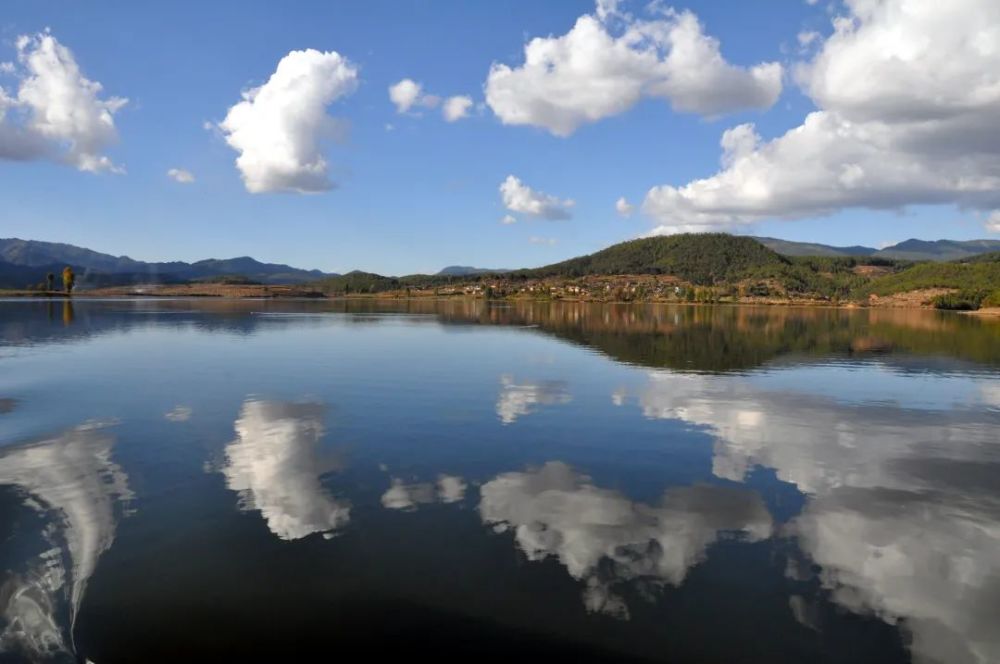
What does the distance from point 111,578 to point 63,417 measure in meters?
22.1

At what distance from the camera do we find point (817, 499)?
21125 millimetres

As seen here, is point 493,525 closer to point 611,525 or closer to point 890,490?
point 611,525

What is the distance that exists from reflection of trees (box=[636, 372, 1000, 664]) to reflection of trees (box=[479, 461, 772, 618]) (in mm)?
2305

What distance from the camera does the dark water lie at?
12.6 meters

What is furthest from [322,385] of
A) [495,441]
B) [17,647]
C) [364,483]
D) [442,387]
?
[17,647]

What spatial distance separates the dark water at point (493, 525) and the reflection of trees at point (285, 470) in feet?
0.42

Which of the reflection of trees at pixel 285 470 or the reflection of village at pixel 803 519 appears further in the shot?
the reflection of trees at pixel 285 470

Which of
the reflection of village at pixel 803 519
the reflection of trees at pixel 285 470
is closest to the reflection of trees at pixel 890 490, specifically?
the reflection of village at pixel 803 519

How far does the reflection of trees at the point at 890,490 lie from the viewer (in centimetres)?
1412

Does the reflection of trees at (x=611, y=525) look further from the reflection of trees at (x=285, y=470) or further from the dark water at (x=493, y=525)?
the reflection of trees at (x=285, y=470)

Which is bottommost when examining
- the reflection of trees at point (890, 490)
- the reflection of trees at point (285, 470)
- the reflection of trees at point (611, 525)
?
the reflection of trees at point (890, 490)

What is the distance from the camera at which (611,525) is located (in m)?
18.2

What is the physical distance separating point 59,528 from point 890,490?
27333 mm

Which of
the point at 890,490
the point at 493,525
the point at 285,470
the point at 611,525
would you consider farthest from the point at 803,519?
the point at 285,470
